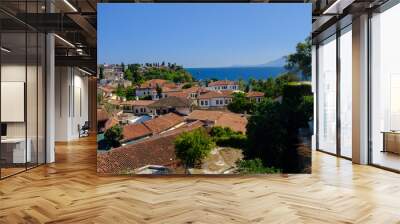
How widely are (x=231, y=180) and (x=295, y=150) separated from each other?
1.14 m

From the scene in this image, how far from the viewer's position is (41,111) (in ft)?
26.2

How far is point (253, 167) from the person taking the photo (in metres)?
6.62

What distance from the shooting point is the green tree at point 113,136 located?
6660 mm

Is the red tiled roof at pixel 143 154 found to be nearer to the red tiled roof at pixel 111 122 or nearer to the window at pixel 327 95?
the red tiled roof at pixel 111 122

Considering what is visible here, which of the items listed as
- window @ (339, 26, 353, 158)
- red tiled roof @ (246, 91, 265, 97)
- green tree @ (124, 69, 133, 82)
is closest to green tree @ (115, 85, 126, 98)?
green tree @ (124, 69, 133, 82)

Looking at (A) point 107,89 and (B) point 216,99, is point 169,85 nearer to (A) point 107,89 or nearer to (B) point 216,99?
(B) point 216,99

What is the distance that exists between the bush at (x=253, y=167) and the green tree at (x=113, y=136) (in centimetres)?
192

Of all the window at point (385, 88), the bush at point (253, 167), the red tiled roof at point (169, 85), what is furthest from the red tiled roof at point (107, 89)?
the window at point (385, 88)

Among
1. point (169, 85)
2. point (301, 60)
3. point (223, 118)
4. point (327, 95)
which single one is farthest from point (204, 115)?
point (327, 95)

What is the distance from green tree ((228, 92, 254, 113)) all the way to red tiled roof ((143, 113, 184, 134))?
839 millimetres

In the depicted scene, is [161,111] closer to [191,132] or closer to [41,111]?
[191,132]

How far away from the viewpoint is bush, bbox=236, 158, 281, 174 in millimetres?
6605

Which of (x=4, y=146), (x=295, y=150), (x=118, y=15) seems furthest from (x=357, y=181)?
(x=4, y=146)

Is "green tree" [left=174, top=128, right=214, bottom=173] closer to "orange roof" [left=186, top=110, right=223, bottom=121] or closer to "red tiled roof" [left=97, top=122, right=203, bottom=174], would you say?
"red tiled roof" [left=97, top=122, right=203, bottom=174]
